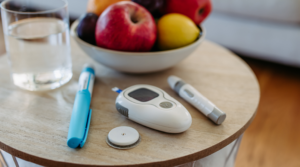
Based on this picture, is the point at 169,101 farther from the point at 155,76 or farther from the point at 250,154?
the point at 250,154

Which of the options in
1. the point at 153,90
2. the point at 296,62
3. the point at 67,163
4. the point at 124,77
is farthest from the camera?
the point at 296,62

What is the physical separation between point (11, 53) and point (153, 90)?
28cm

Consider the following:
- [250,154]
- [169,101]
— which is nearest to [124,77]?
[169,101]

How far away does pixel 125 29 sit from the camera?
Answer: 47 cm

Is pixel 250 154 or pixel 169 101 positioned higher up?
pixel 169 101

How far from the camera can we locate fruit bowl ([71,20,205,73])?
488 mm

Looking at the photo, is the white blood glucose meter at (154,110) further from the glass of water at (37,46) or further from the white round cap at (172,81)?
the glass of water at (37,46)

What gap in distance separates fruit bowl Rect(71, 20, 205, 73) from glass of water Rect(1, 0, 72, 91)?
0.05m

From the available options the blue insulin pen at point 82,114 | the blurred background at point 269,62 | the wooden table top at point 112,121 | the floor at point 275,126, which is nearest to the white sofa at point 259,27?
the blurred background at point 269,62

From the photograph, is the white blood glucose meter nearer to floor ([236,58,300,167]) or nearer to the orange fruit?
the orange fruit

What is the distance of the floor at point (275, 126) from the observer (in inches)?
34.0

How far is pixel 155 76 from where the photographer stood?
0.56 m

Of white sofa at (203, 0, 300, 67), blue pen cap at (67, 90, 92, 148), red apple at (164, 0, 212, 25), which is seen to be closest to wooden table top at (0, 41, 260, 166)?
blue pen cap at (67, 90, 92, 148)

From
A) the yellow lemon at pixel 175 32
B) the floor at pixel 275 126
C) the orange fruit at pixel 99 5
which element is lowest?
the floor at pixel 275 126
